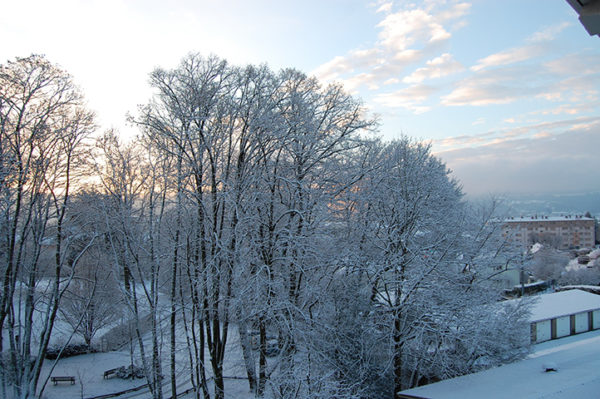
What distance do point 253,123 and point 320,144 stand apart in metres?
2.32

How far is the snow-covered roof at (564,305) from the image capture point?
20.9 m

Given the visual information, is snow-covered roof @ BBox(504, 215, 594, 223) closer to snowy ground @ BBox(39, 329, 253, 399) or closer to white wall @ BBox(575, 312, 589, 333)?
white wall @ BBox(575, 312, 589, 333)

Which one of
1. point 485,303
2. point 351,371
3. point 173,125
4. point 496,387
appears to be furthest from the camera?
point 485,303

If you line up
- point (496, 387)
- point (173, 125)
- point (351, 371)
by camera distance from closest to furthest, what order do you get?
point (496, 387) < point (173, 125) < point (351, 371)

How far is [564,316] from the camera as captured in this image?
21.2 m

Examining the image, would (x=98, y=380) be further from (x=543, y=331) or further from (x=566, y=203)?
(x=566, y=203)

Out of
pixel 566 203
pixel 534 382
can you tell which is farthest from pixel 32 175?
pixel 566 203

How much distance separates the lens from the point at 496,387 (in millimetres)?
9859

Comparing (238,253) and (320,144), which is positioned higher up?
(320,144)

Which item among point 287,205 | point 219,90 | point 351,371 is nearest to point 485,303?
point 351,371

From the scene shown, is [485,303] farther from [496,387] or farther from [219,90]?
[219,90]

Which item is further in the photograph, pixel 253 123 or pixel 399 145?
pixel 399 145

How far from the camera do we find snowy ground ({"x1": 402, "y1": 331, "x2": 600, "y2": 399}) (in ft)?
Answer: 26.7

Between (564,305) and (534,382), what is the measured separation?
16045 millimetres
